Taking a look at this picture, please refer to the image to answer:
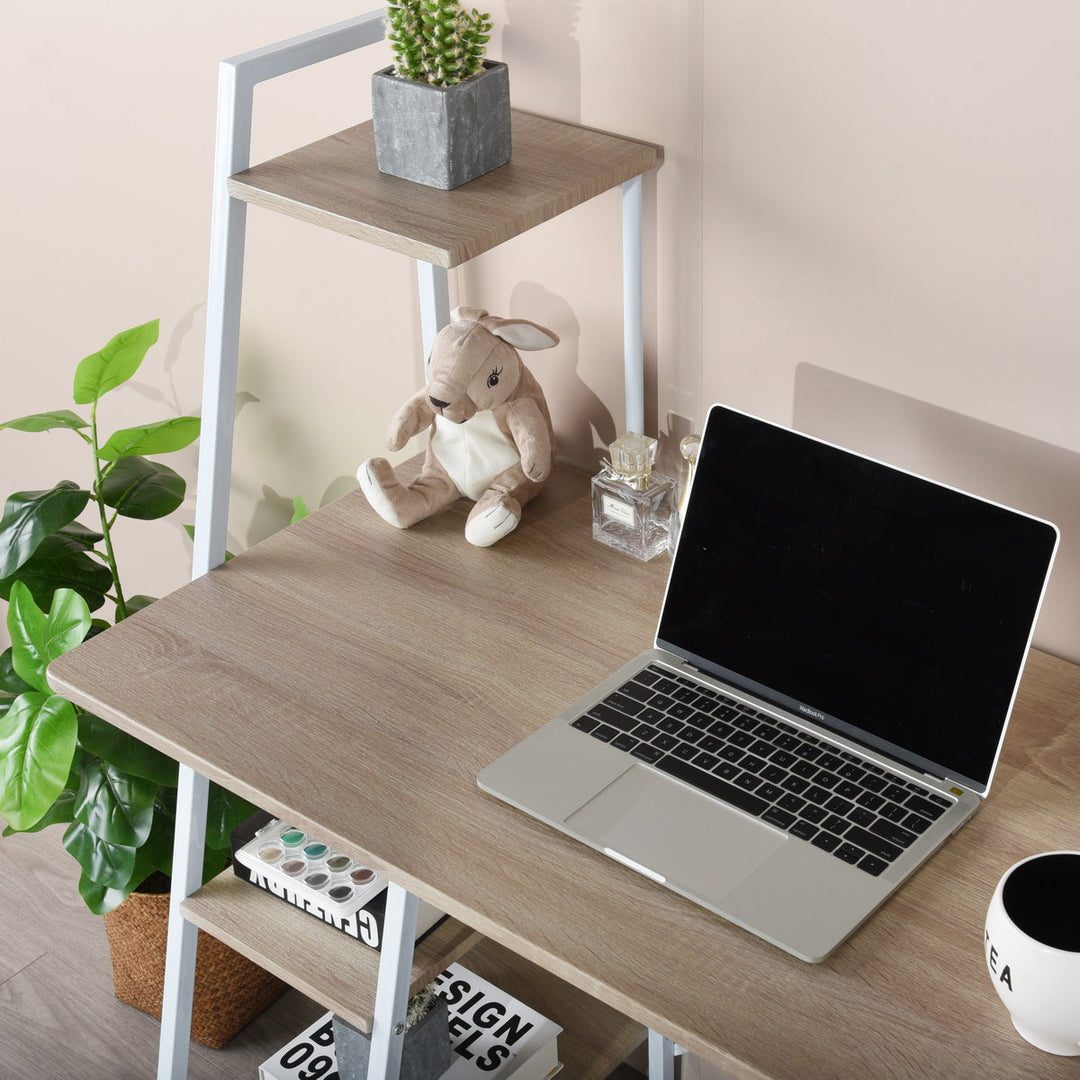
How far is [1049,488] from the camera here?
1132 mm

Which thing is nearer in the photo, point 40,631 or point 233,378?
point 233,378

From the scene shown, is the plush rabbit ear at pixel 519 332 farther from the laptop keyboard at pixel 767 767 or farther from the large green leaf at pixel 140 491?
the large green leaf at pixel 140 491

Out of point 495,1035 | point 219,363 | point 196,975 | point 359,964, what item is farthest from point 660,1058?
point 219,363

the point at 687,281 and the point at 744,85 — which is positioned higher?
the point at 744,85

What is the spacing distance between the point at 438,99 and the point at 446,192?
76 millimetres

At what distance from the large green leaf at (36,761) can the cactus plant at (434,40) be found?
791 mm

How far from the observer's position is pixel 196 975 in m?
1.78

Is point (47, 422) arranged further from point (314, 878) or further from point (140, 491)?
point (314, 878)

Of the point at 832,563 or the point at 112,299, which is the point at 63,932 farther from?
the point at 832,563

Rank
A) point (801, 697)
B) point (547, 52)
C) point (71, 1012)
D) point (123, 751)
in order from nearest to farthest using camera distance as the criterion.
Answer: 1. point (801, 697)
2. point (547, 52)
3. point (123, 751)
4. point (71, 1012)

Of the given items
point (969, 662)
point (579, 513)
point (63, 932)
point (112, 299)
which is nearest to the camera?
point (969, 662)

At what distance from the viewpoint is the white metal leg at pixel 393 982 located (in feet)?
3.66

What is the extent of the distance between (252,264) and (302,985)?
84 centimetres

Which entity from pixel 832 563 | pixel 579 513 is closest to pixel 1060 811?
pixel 832 563
